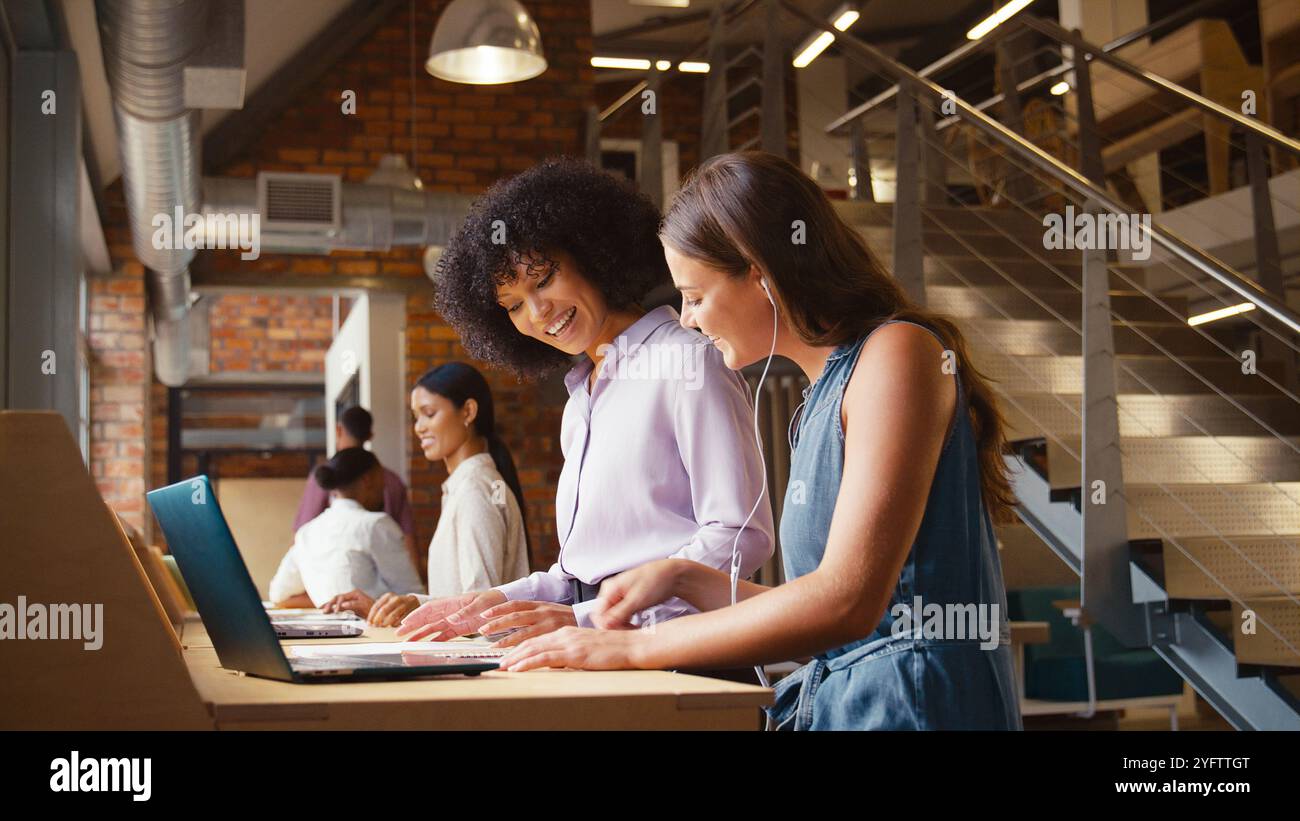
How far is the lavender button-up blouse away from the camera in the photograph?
1.75 m

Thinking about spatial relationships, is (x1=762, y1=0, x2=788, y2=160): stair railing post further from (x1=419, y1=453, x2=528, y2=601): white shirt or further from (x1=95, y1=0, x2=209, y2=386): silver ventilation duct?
→ (x1=419, y1=453, x2=528, y2=601): white shirt

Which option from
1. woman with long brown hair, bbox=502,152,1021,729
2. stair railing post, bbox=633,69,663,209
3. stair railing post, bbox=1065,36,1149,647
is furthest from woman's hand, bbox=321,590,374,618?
stair railing post, bbox=633,69,663,209

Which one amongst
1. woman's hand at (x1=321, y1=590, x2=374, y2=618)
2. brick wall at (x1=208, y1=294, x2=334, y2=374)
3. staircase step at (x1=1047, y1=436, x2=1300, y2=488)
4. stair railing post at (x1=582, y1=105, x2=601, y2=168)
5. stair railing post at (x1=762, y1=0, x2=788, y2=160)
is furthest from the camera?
brick wall at (x1=208, y1=294, x2=334, y2=374)

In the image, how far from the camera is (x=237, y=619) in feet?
4.01

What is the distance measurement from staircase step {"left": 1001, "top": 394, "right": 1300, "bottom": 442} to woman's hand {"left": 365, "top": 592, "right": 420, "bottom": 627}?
8.38 ft

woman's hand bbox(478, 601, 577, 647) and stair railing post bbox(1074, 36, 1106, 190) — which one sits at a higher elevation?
stair railing post bbox(1074, 36, 1106, 190)

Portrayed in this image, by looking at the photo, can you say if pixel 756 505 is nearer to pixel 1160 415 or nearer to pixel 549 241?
pixel 549 241

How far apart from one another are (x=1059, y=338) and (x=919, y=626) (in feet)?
13.2

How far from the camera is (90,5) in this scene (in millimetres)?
4207

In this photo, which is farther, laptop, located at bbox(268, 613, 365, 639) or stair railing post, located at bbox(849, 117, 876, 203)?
stair railing post, located at bbox(849, 117, 876, 203)

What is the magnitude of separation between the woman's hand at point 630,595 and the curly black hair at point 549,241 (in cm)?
85

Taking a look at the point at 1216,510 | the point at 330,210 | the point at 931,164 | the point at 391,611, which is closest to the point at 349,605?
the point at 391,611
